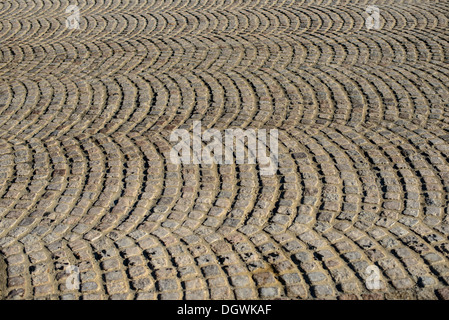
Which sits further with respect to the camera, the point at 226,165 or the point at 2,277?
the point at 226,165

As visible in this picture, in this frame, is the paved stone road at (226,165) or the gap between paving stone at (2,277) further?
the paved stone road at (226,165)

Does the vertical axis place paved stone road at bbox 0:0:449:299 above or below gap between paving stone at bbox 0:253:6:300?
above

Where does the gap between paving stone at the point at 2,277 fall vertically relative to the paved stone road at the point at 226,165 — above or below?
below

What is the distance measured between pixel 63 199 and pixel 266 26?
5.60 meters

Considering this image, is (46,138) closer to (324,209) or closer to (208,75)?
(208,75)

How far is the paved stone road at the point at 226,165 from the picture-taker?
399 cm

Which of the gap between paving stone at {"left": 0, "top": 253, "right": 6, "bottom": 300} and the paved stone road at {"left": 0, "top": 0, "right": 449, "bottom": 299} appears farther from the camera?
the paved stone road at {"left": 0, "top": 0, "right": 449, "bottom": 299}

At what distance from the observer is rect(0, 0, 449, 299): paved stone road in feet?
13.1

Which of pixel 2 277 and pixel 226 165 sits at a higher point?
pixel 226 165

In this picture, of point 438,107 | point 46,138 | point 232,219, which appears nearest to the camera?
point 232,219

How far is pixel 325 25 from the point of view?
9336mm

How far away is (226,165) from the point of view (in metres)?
5.39

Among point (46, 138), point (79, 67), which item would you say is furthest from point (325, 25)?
point (46, 138)

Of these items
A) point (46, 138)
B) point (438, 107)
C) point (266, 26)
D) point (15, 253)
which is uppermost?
point (266, 26)
